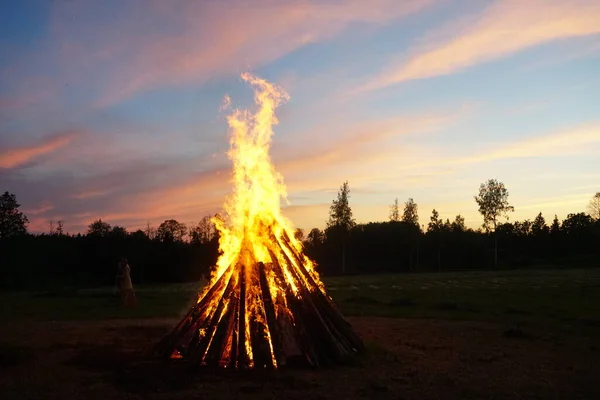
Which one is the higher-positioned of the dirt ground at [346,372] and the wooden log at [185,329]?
the wooden log at [185,329]

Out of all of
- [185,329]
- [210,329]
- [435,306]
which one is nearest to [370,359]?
[210,329]

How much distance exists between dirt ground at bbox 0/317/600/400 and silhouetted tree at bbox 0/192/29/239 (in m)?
52.5

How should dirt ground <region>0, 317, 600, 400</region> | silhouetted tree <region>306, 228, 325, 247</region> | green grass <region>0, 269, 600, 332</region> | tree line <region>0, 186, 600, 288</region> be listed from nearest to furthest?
1. dirt ground <region>0, 317, 600, 400</region>
2. green grass <region>0, 269, 600, 332</region>
3. tree line <region>0, 186, 600, 288</region>
4. silhouetted tree <region>306, 228, 325, 247</region>

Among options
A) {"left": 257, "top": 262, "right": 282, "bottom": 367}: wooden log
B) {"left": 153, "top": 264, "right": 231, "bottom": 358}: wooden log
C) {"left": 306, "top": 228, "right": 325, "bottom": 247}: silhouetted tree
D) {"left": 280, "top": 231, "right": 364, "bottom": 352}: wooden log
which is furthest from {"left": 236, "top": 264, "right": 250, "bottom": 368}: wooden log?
{"left": 306, "top": 228, "right": 325, "bottom": 247}: silhouetted tree

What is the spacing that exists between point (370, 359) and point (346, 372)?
3.76 feet

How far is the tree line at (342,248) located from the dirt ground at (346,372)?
28.9 metres

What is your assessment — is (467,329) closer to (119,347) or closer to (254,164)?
(254,164)

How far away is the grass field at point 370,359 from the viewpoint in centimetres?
789

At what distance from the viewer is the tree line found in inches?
1828

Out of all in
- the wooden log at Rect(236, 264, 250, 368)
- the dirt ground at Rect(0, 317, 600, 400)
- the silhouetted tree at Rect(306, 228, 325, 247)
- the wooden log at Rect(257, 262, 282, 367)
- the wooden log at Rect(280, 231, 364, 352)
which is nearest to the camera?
the dirt ground at Rect(0, 317, 600, 400)

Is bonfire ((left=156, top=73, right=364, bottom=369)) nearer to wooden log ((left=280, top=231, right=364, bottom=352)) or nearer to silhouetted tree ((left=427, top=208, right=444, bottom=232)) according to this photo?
wooden log ((left=280, top=231, right=364, bottom=352))

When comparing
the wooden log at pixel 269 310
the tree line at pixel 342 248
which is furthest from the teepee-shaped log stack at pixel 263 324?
the tree line at pixel 342 248

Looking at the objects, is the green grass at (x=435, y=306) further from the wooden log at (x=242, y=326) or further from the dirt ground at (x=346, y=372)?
the wooden log at (x=242, y=326)

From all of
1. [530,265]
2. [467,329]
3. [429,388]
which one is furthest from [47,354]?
[530,265]
